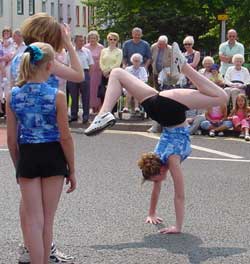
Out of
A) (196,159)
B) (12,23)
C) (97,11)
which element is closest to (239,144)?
(196,159)

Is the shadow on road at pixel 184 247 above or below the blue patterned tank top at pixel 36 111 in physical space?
below

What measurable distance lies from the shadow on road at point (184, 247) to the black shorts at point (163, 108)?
1085 mm

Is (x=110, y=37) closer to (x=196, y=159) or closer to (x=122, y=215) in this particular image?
(x=196, y=159)

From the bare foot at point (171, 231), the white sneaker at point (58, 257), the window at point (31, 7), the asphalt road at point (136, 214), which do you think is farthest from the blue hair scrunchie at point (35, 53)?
the window at point (31, 7)

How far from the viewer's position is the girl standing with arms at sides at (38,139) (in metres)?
5.29

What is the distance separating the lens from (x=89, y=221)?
25.3 feet

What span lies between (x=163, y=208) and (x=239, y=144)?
223 inches

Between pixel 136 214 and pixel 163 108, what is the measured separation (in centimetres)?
164

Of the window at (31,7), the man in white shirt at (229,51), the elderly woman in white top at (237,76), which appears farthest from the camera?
the window at (31,7)

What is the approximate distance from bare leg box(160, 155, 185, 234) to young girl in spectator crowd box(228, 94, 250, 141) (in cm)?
739

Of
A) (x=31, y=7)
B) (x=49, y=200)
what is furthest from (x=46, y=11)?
(x=49, y=200)

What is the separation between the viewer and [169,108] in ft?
22.3

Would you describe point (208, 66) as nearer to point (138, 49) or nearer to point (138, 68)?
point (138, 68)

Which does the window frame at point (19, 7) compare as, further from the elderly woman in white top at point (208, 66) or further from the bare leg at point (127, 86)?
the bare leg at point (127, 86)
